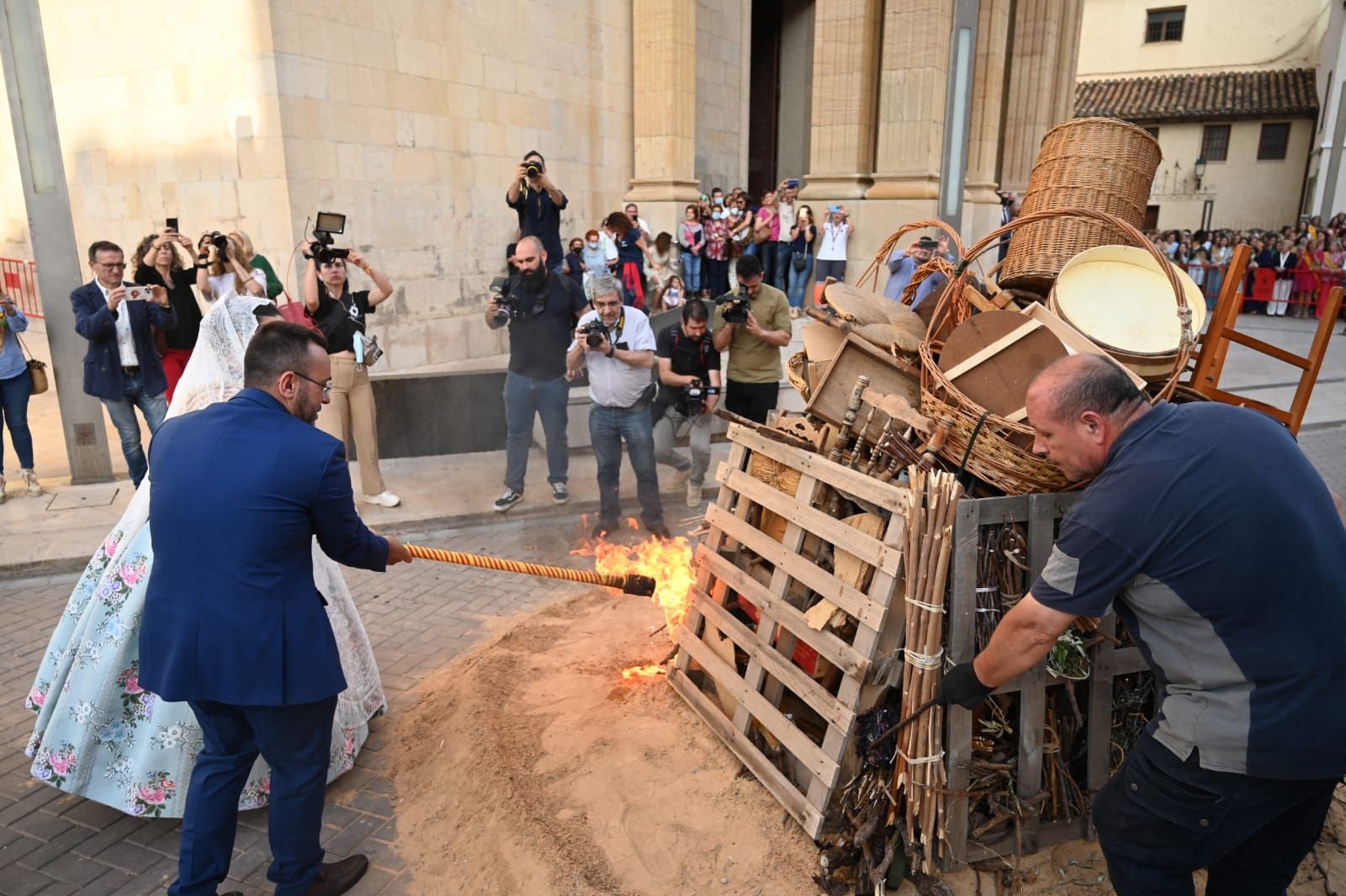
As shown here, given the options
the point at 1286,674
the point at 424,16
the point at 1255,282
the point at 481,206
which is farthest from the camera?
the point at 1255,282

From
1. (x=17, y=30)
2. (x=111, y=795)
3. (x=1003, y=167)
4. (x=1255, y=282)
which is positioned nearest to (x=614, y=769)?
(x=111, y=795)

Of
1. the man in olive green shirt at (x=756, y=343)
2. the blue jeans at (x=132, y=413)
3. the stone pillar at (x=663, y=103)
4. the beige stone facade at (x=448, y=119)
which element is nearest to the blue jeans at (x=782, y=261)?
the beige stone facade at (x=448, y=119)

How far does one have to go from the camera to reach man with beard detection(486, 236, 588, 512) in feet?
24.7

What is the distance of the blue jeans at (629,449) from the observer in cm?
738

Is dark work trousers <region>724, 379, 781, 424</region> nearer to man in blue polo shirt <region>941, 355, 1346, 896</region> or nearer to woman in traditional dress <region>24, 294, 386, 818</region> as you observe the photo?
woman in traditional dress <region>24, 294, 386, 818</region>

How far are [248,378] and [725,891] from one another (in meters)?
2.59

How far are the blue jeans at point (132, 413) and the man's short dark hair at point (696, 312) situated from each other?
4.71 metres

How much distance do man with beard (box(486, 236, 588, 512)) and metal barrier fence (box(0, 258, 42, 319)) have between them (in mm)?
12008

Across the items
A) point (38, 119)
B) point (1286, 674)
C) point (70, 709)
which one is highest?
point (38, 119)

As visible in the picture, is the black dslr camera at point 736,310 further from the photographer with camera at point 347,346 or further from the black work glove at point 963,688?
the black work glove at point 963,688

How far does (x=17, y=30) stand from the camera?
25.2ft

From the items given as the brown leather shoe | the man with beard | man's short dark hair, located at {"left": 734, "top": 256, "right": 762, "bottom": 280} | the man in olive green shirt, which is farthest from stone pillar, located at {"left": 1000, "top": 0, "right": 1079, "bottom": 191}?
the brown leather shoe

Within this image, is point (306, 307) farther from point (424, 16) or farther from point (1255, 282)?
point (1255, 282)

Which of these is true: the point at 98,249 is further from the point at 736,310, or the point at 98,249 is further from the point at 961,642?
the point at 961,642
